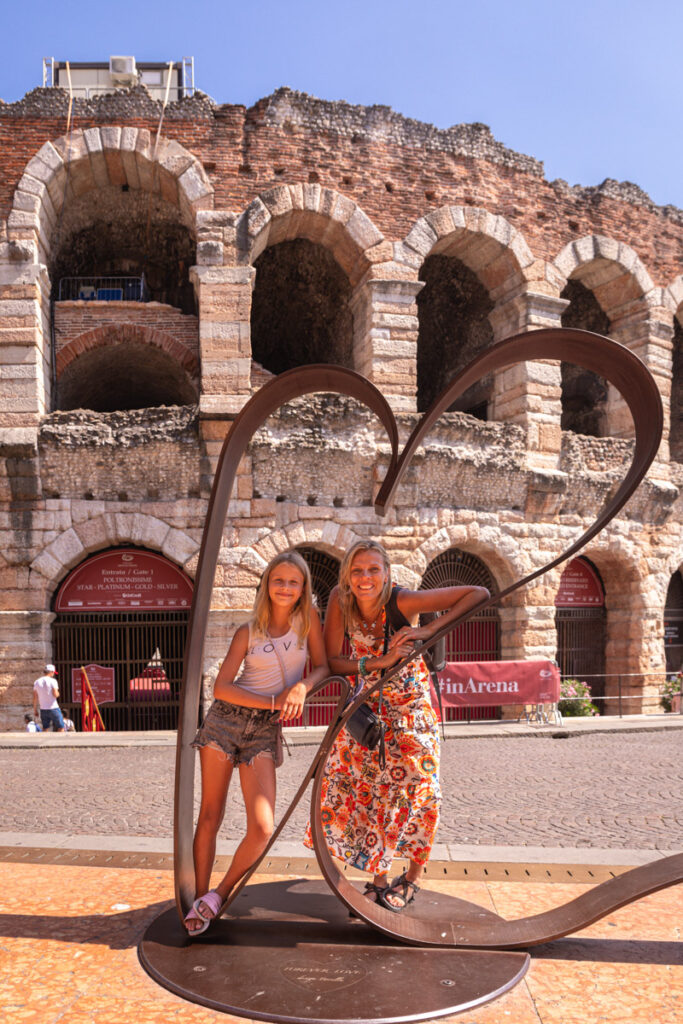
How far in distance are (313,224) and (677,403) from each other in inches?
364

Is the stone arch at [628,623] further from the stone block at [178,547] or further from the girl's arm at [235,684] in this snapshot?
the girl's arm at [235,684]

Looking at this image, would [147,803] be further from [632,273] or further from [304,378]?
[632,273]

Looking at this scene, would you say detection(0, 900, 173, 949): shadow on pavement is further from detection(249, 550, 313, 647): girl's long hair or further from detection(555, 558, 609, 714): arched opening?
detection(555, 558, 609, 714): arched opening

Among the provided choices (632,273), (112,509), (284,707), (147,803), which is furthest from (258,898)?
(632,273)

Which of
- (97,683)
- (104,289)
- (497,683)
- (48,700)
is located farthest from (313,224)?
(48,700)

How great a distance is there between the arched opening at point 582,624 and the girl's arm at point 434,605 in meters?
12.4

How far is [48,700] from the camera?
455 inches

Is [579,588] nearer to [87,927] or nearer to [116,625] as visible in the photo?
[116,625]

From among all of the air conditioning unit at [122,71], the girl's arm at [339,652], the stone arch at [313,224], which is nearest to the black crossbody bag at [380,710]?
the girl's arm at [339,652]

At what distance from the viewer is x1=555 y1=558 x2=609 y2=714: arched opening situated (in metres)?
15.5

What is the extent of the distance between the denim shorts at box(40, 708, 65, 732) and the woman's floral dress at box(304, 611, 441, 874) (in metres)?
9.09

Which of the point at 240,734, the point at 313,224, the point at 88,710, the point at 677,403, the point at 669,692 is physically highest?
the point at 313,224

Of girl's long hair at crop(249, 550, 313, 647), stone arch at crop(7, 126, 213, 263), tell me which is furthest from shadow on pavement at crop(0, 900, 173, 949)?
stone arch at crop(7, 126, 213, 263)

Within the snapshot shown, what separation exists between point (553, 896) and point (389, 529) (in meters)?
9.37
